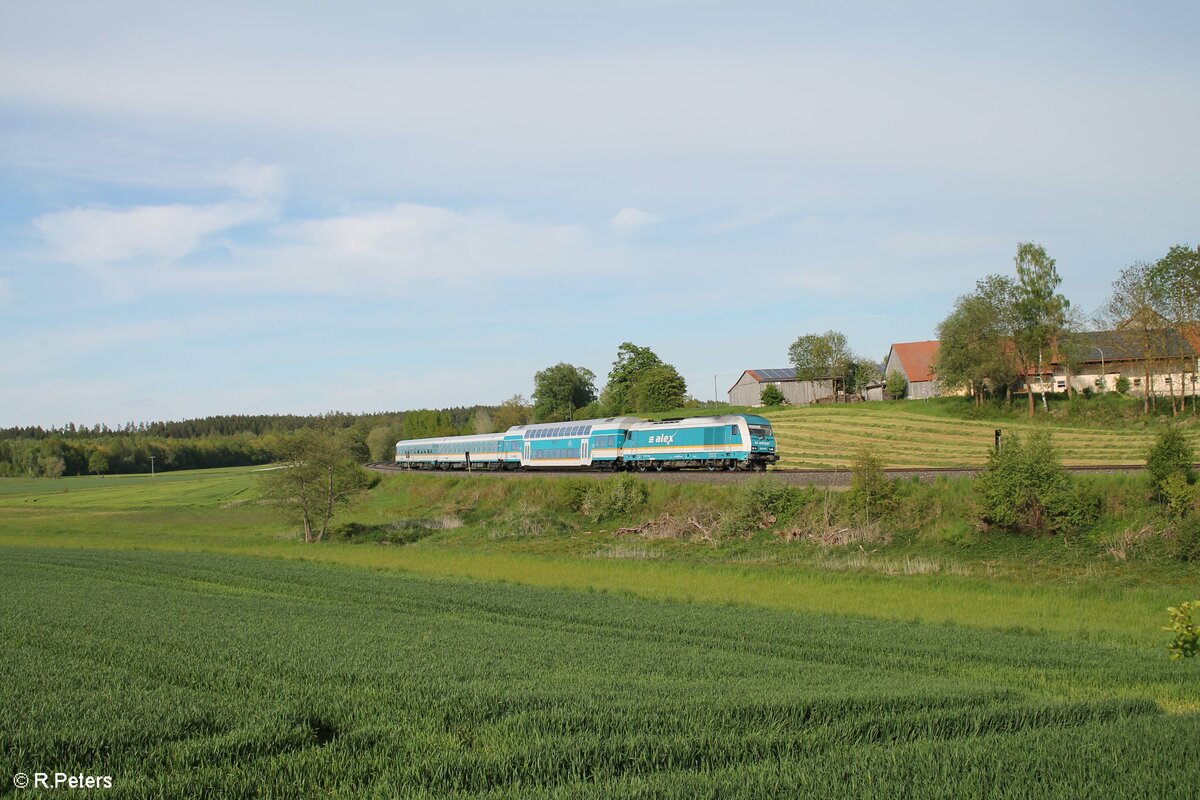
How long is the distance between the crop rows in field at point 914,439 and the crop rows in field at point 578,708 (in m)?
31.6

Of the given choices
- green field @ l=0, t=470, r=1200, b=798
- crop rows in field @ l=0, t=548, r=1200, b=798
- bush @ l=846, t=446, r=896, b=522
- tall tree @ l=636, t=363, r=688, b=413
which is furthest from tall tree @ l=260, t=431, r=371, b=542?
tall tree @ l=636, t=363, r=688, b=413

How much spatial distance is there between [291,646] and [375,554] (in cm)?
2310

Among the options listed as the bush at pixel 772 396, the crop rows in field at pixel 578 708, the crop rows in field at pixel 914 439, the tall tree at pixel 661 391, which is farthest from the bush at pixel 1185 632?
the tall tree at pixel 661 391

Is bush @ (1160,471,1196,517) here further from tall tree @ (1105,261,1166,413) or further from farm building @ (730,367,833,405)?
farm building @ (730,367,833,405)

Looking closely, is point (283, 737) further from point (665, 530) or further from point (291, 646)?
point (665, 530)

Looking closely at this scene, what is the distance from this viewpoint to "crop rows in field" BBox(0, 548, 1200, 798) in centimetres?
793

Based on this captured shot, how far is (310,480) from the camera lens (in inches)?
1917

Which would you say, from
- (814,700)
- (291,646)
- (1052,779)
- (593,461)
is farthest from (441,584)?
(593,461)

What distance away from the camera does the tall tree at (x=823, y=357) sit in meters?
92.5

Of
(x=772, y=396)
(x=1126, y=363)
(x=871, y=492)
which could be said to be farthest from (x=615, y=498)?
(x=772, y=396)

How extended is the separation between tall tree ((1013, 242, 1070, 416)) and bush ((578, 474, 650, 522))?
33860mm

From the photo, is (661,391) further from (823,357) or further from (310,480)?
(310,480)

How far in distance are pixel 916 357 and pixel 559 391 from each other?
5209 centimetres

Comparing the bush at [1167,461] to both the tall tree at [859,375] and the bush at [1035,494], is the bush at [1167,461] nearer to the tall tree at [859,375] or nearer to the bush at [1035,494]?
the bush at [1035,494]
